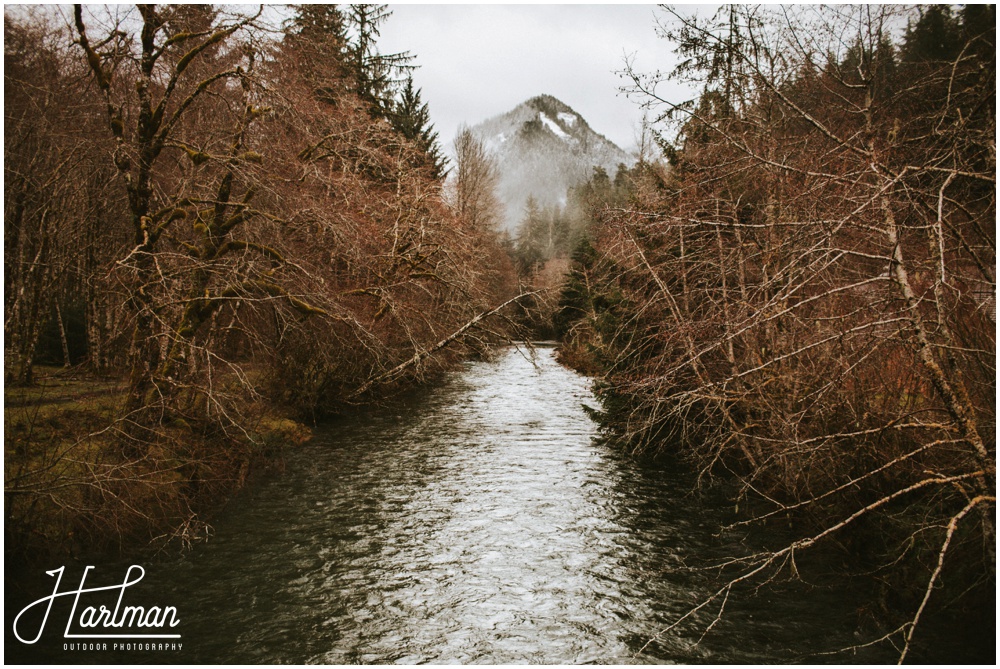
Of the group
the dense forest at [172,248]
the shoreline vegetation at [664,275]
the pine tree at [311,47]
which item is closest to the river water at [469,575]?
the shoreline vegetation at [664,275]

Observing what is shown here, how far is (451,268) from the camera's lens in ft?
48.6

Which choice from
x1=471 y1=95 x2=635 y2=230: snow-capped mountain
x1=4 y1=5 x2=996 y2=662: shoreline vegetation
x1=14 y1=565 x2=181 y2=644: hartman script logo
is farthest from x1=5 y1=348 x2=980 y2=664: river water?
x1=471 y1=95 x2=635 y2=230: snow-capped mountain

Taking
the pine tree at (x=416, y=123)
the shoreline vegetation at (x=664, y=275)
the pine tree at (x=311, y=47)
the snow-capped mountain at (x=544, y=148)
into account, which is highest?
the snow-capped mountain at (x=544, y=148)

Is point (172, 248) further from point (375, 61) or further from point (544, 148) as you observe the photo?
point (544, 148)

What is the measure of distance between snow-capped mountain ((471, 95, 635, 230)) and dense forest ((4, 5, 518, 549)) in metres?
140

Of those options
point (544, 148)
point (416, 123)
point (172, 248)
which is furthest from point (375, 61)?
point (544, 148)

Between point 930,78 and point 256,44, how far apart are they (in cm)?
845

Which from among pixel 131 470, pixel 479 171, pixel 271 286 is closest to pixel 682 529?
pixel 271 286

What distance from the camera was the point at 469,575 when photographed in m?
7.35

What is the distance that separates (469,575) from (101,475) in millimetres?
4474

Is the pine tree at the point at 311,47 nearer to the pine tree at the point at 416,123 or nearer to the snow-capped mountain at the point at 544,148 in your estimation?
the pine tree at the point at 416,123

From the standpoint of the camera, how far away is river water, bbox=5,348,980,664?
5910 millimetres

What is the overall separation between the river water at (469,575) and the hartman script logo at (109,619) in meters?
0.17

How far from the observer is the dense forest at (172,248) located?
7918 millimetres
